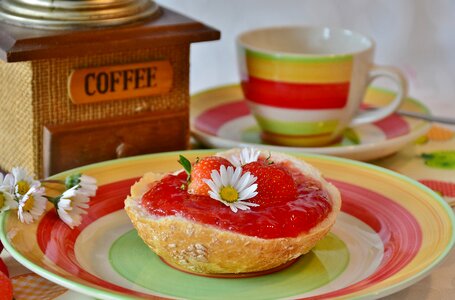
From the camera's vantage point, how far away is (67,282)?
0.85 meters

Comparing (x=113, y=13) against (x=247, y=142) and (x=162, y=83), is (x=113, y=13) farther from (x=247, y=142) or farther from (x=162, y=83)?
(x=247, y=142)

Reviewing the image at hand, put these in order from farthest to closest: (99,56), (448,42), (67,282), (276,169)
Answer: (448,42)
(99,56)
(276,169)
(67,282)

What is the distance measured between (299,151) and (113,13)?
0.33m

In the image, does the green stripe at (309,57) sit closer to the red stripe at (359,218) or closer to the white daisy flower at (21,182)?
the red stripe at (359,218)

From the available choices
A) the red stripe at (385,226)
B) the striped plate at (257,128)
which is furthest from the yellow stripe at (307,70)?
the red stripe at (385,226)

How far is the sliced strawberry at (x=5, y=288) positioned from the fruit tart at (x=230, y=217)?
0.15 metres

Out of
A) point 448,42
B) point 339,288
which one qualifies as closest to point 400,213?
point 339,288

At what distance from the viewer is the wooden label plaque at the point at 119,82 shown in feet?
3.87

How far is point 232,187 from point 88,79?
1.09 feet

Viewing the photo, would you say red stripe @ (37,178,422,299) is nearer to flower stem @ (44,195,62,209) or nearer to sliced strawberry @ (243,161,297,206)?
flower stem @ (44,195,62,209)

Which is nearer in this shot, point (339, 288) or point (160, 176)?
point (339, 288)

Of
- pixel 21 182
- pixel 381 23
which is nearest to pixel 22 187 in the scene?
pixel 21 182

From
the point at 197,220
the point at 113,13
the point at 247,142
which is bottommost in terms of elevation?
the point at 247,142

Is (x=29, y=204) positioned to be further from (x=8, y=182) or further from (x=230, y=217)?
(x=230, y=217)
